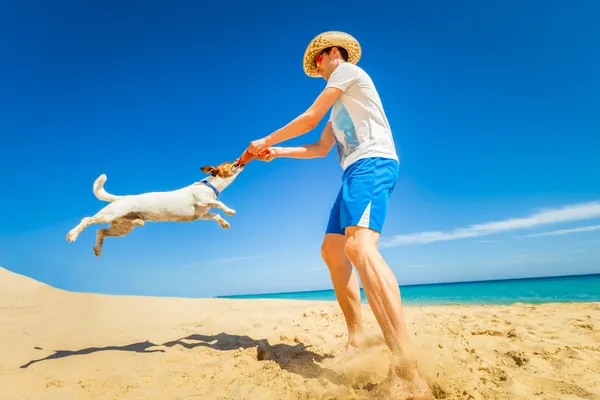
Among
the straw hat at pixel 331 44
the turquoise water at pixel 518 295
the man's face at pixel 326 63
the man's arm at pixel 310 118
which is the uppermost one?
the straw hat at pixel 331 44

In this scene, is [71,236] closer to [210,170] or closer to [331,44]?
[210,170]

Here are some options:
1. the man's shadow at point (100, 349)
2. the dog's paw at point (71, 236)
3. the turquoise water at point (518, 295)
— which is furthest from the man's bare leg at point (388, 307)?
the turquoise water at point (518, 295)

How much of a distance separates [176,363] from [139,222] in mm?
1704

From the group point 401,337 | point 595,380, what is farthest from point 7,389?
point 595,380

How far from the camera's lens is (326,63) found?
247 centimetres

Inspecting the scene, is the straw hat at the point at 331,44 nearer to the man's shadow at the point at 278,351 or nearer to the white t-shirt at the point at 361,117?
the white t-shirt at the point at 361,117

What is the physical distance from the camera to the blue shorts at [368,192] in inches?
76.4

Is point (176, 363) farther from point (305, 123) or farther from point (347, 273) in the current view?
point (305, 123)

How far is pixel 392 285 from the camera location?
1.78m

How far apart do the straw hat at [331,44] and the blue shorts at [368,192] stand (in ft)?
3.11

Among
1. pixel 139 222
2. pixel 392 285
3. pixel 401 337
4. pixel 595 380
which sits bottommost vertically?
pixel 595 380

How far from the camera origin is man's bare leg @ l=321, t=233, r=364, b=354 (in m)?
2.64

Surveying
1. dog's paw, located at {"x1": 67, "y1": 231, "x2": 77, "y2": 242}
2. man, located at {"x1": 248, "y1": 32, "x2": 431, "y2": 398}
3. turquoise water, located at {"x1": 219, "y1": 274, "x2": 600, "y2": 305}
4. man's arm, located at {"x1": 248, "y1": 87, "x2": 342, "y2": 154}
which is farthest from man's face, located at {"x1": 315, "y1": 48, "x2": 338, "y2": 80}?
turquoise water, located at {"x1": 219, "y1": 274, "x2": 600, "y2": 305}

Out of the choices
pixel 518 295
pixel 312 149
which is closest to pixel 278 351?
pixel 312 149
